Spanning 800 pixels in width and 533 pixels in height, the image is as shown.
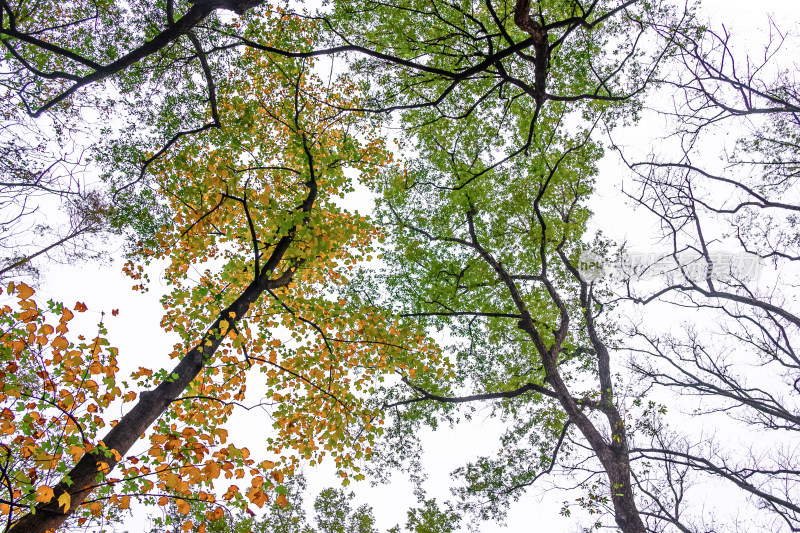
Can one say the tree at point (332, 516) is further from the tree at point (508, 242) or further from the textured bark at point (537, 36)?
the textured bark at point (537, 36)

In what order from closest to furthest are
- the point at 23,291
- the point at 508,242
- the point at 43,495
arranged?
the point at 43,495 < the point at 23,291 < the point at 508,242

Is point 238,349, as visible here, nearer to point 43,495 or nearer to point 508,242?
point 43,495

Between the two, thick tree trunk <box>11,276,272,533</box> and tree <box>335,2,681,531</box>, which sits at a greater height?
tree <box>335,2,681,531</box>

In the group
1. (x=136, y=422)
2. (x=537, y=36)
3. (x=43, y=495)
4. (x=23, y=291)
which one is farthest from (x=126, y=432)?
(x=537, y=36)

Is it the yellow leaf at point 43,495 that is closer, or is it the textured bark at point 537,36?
the yellow leaf at point 43,495

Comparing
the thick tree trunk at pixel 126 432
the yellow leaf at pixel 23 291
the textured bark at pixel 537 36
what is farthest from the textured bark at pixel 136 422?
the textured bark at pixel 537 36

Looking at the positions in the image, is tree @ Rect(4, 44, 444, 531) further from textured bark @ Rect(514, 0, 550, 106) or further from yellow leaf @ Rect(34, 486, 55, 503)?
textured bark @ Rect(514, 0, 550, 106)

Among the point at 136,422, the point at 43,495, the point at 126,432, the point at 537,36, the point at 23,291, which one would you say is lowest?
the point at 43,495

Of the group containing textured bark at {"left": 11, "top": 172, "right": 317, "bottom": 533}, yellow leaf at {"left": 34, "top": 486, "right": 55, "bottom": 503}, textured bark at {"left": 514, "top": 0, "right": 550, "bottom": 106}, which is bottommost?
yellow leaf at {"left": 34, "top": 486, "right": 55, "bottom": 503}

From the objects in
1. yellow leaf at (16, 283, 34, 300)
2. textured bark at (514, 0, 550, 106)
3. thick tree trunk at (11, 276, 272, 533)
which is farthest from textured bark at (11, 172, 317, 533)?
textured bark at (514, 0, 550, 106)

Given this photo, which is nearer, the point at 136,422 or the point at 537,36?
the point at 136,422

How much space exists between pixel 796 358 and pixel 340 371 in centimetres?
1141

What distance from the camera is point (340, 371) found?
6.24m

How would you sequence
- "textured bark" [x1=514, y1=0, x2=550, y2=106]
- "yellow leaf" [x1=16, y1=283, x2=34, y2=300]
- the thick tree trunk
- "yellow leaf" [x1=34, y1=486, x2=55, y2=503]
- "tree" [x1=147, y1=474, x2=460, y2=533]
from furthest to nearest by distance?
"tree" [x1=147, y1=474, x2=460, y2=533]
"textured bark" [x1=514, y1=0, x2=550, y2=106]
the thick tree trunk
"yellow leaf" [x1=16, y1=283, x2=34, y2=300]
"yellow leaf" [x1=34, y1=486, x2=55, y2=503]
